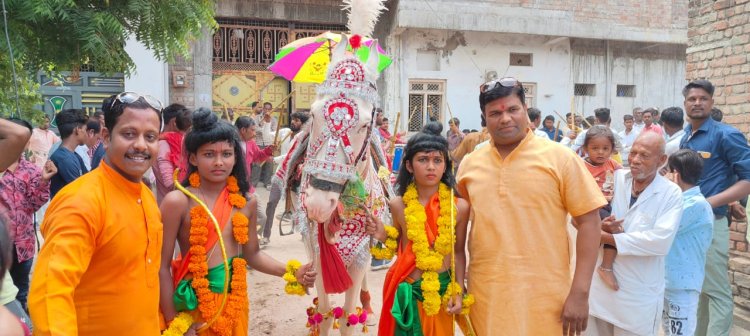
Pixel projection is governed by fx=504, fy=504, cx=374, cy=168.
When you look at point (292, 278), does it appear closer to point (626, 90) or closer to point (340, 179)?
point (340, 179)

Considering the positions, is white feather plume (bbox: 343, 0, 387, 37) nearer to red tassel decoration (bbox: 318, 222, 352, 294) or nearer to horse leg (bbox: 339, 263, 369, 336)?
red tassel decoration (bbox: 318, 222, 352, 294)

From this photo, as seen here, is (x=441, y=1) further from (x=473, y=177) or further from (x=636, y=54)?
(x=473, y=177)

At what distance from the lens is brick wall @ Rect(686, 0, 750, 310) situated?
16.4ft

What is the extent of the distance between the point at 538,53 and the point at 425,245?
14.6 meters

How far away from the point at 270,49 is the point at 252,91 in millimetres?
1338

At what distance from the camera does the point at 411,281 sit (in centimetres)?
279

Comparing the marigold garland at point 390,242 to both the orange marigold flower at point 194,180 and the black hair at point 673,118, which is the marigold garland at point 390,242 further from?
the black hair at point 673,118

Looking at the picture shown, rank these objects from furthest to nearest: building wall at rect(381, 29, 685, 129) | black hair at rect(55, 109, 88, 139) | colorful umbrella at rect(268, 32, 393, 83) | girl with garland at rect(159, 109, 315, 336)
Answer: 1. building wall at rect(381, 29, 685, 129)
2. colorful umbrella at rect(268, 32, 393, 83)
3. black hair at rect(55, 109, 88, 139)
4. girl with garland at rect(159, 109, 315, 336)

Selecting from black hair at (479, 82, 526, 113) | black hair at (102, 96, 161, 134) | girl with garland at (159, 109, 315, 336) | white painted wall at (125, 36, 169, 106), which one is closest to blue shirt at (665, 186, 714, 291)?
black hair at (479, 82, 526, 113)

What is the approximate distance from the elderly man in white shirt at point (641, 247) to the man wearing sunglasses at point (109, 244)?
2.28 metres

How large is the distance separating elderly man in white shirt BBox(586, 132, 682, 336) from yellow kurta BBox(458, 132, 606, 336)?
556 millimetres

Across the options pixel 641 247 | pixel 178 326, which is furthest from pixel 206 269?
pixel 641 247

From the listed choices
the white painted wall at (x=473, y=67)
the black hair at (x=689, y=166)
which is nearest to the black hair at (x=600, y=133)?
the black hair at (x=689, y=166)

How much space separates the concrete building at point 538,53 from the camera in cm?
1491
